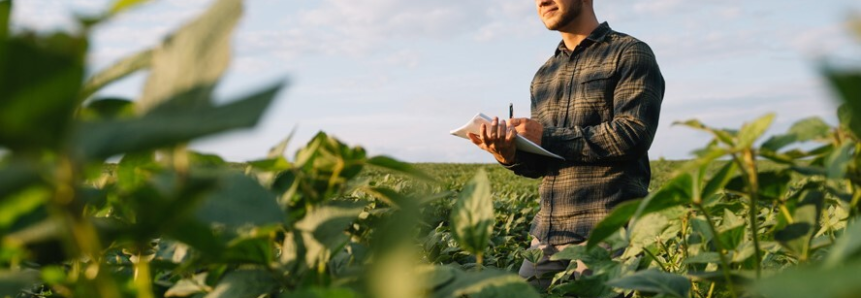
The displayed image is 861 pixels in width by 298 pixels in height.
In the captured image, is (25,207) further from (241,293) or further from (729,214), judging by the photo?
(729,214)

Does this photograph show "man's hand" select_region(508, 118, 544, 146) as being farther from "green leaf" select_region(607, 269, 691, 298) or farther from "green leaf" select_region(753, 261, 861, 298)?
"green leaf" select_region(753, 261, 861, 298)

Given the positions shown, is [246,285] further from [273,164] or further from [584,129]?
[584,129]

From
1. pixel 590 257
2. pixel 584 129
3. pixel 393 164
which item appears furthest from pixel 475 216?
pixel 584 129

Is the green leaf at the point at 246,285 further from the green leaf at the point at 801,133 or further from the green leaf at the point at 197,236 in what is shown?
the green leaf at the point at 801,133

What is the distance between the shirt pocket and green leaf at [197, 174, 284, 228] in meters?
3.51

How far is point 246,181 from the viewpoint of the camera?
60 cm

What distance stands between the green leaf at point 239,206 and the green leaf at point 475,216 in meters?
0.31

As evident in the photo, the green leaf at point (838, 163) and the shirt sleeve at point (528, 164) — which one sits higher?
the green leaf at point (838, 163)

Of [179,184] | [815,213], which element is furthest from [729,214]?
[179,184]

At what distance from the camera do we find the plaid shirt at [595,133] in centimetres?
373

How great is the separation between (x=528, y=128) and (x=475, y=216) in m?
2.93

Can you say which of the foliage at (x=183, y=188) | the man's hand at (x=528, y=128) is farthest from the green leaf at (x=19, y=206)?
the man's hand at (x=528, y=128)

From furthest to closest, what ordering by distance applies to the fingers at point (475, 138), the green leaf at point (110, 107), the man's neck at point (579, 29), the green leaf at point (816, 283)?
the man's neck at point (579, 29) < the fingers at point (475, 138) < the green leaf at point (110, 107) < the green leaf at point (816, 283)

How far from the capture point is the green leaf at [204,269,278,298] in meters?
0.78
